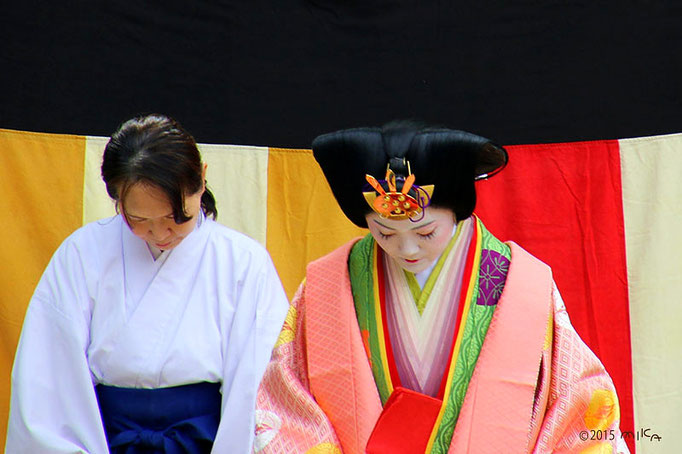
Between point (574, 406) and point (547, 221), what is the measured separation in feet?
5.02

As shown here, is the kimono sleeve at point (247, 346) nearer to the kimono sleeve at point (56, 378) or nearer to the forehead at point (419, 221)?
the kimono sleeve at point (56, 378)

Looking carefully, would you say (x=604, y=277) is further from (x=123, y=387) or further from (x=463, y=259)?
(x=123, y=387)

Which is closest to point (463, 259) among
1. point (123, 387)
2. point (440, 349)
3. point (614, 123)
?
point (440, 349)

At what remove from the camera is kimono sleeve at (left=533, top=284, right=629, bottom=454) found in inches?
96.3

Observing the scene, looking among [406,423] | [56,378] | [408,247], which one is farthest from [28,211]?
[406,423]

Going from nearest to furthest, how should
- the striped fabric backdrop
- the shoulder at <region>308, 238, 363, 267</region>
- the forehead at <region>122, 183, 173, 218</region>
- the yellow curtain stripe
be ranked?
the shoulder at <region>308, 238, 363, 267</region>
the forehead at <region>122, 183, 173, 218</region>
the striped fabric backdrop
the yellow curtain stripe

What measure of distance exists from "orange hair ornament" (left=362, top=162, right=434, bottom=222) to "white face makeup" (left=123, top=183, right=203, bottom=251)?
2.62ft

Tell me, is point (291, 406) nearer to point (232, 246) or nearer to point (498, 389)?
point (498, 389)

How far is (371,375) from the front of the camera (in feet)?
8.30

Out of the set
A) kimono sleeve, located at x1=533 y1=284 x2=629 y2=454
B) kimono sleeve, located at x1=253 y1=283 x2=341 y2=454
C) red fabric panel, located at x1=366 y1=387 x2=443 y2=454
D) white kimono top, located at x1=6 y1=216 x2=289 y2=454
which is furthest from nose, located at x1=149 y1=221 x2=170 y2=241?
kimono sleeve, located at x1=533 y1=284 x2=629 y2=454

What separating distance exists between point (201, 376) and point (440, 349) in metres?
0.85

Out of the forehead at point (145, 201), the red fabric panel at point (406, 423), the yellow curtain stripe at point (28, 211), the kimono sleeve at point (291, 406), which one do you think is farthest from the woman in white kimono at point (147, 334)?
the yellow curtain stripe at point (28, 211)

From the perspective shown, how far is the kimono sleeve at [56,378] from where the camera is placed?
298cm

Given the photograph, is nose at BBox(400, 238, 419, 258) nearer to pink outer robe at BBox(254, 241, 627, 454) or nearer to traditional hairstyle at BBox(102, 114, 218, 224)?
pink outer robe at BBox(254, 241, 627, 454)
